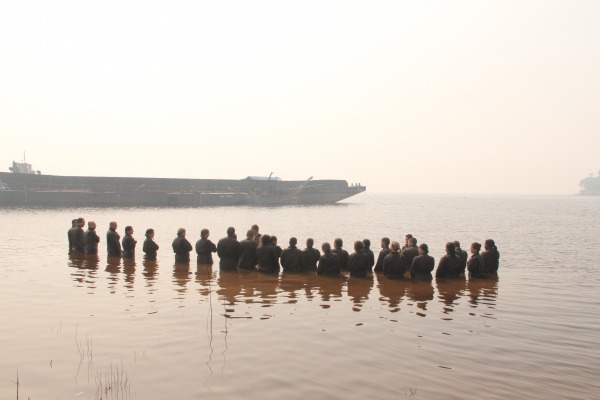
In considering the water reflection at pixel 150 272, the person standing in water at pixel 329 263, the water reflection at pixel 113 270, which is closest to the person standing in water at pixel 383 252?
the person standing in water at pixel 329 263

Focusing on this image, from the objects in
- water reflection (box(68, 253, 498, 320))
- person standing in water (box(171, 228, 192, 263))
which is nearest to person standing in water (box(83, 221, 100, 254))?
water reflection (box(68, 253, 498, 320))

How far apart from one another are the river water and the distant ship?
225ft

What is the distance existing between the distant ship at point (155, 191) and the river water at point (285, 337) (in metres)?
68.7

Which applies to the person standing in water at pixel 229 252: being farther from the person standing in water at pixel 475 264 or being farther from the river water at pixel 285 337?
the person standing in water at pixel 475 264

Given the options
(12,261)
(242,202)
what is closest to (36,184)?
(242,202)

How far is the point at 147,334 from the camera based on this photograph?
828 centimetres

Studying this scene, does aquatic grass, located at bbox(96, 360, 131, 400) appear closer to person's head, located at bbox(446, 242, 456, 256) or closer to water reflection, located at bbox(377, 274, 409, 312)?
water reflection, located at bbox(377, 274, 409, 312)

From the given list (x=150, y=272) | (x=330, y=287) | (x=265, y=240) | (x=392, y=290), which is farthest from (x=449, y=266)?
(x=150, y=272)

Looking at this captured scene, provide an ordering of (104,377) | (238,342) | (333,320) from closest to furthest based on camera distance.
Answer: (104,377)
(238,342)
(333,320)

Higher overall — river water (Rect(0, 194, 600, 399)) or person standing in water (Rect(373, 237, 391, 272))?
person standing in water (Rect(373, 237, 391, 272))

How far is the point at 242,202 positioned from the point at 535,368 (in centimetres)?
8848

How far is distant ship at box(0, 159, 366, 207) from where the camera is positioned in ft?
254

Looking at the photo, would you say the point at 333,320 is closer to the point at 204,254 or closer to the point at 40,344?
the point at 40,344

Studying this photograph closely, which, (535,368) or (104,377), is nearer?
(104,377)
